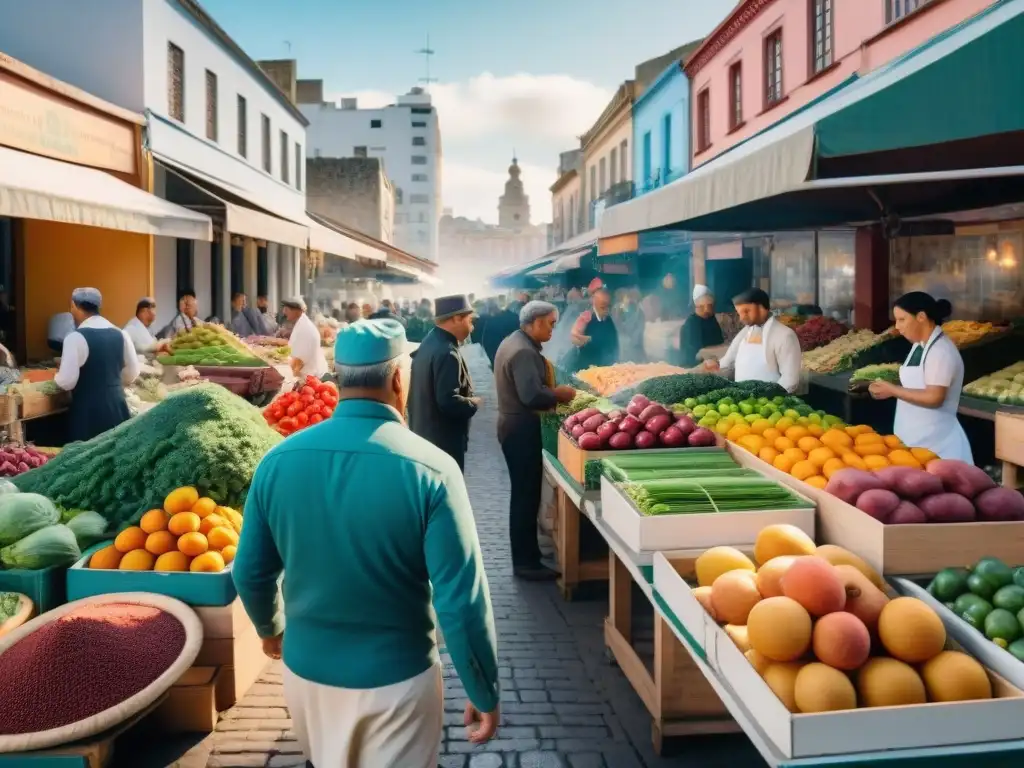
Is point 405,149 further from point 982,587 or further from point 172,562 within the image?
point 982,587

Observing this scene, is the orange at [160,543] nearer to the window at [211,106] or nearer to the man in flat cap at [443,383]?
the man in flat cap at [443,383]

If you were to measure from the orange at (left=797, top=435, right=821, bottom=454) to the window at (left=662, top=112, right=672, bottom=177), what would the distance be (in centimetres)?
2343

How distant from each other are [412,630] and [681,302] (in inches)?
893

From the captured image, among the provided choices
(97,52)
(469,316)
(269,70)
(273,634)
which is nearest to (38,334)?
(97,52)

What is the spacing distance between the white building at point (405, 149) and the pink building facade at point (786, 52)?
72789mm

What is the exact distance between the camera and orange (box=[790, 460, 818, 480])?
4.56m

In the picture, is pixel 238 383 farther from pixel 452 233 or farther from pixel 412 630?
pixel 452 233

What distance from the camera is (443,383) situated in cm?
642

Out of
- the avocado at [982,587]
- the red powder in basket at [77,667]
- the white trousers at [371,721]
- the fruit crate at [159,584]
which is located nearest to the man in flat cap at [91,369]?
the fruit crate at [159,584]

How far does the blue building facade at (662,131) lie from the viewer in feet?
83.8

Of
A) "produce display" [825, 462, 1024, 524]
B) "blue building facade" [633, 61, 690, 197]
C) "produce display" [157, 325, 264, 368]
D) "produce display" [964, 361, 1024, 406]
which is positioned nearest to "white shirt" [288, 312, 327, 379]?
"produce display" [157, 325, 264, 368]

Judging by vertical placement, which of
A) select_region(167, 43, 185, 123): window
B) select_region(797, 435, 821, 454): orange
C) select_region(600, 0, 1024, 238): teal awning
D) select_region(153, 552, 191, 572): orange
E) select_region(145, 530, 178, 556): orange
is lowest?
select_region(153, 552, 191, 572): orange

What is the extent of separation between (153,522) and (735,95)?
66.1 feet

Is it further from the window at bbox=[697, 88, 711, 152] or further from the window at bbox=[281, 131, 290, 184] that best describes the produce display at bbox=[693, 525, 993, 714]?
the window at bbox=[281, 131, 290, 184]
